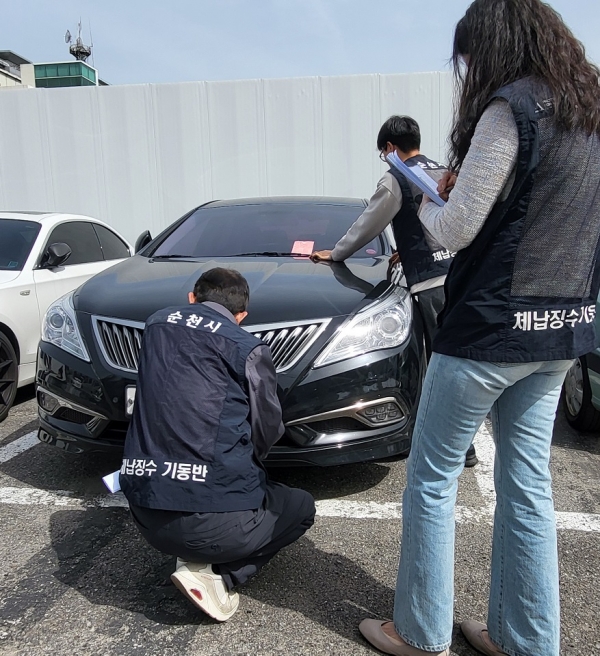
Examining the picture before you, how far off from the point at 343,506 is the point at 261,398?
1003mm

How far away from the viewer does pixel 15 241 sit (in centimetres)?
480

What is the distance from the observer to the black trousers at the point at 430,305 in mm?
2863

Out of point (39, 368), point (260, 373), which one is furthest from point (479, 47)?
point (39, 368)

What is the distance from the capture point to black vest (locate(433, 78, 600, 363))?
1440 mm

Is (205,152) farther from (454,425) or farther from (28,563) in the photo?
(454,425)

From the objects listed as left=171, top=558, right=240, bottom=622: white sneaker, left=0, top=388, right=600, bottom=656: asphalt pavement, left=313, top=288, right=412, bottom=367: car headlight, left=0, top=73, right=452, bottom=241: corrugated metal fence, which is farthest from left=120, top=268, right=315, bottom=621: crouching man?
left=0, top=73, right=452, bottom=241: corrugated metal fence

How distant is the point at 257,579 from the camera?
227cm

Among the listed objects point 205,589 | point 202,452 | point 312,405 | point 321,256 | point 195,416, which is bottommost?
point 205,589

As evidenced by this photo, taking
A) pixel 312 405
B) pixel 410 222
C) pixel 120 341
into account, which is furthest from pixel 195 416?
pixel 410 222

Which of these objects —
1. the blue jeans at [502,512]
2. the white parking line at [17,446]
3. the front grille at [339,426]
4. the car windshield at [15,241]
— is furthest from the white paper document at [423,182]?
the car windshield at [15,241]

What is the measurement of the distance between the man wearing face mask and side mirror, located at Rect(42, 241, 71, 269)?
2.72 metres

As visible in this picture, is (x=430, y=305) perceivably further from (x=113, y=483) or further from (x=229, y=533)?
(x=113, y=483)

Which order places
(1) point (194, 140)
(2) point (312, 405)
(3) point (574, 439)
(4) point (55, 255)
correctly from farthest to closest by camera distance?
(1) point (194, 140)
(4) point (55, 255)
(3) point (574, 439)
(2) point (312, 405)

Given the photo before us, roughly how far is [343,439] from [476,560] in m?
0.69
